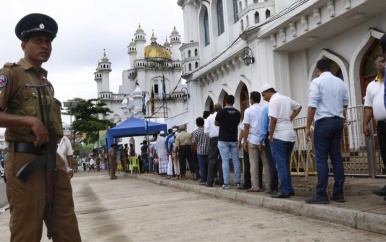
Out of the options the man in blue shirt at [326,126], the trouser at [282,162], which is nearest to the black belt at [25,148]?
the man in blue shirt at [326,126]

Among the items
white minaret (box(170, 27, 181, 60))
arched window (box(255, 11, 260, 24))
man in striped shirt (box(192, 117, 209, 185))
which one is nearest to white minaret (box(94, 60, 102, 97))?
white minaret (box(170, 27, 181, 60))

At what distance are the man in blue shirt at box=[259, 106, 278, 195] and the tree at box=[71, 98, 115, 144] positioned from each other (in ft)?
129

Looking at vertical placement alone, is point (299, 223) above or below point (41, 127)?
below

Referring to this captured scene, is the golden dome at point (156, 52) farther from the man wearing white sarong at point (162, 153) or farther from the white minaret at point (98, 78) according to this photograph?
the man wearing white sarong at point (162, 153)

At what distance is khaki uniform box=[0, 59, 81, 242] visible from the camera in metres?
2.47

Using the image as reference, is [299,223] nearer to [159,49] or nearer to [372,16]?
[372,16]

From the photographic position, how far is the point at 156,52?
61312 mm

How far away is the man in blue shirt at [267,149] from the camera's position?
6539 mm

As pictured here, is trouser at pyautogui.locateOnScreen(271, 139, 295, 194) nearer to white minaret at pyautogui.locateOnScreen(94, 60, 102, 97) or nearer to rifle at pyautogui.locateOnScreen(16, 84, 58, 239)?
rifle at pyautogui.locateOnScreen(16, 84, 58, 239)

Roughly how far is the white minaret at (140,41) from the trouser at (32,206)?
58.0 metres

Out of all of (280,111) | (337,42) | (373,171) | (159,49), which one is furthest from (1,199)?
(159,49)

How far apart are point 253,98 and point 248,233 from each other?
140 inches

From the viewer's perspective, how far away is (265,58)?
13.7 metres

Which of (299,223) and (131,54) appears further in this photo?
(131,54)
